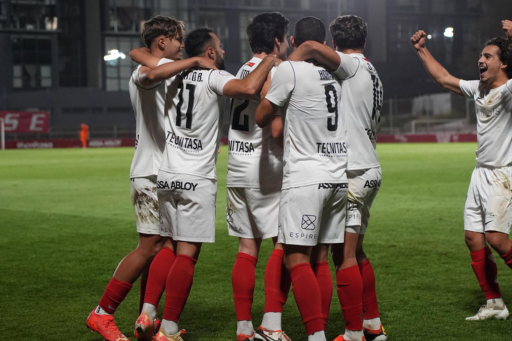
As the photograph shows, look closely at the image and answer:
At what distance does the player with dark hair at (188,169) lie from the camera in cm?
453

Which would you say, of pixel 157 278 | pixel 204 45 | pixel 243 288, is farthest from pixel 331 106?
pixel 157 278

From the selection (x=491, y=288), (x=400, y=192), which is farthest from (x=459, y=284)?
(x=400, y=192)

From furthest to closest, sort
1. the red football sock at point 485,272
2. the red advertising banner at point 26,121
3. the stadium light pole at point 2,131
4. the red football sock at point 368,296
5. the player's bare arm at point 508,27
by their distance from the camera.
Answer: the red advertising banner at point 26,121, the stadium light pole at point 2,131, the red football sock at point 485,272, the player's bare arm at point 508,27, the red football sock at point 368,296

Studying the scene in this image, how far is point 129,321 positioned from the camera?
18.0 ft

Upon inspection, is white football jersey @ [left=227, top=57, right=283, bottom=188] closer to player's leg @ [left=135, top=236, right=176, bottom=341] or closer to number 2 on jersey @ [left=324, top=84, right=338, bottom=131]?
number 2 on jersey @ [left=324, top=84, right=338, bottom=131]

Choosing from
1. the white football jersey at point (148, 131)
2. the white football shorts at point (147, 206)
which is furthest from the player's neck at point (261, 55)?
the white football shorts at point (147, 206)

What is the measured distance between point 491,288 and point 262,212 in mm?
2005

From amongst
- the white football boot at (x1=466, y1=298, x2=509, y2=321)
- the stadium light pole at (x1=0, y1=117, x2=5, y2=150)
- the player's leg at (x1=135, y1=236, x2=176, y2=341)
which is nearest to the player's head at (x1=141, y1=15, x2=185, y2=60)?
the player's leg at (x1=135, y1=236, x2=176, y2=341)

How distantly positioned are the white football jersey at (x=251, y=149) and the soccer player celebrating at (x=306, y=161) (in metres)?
0.39

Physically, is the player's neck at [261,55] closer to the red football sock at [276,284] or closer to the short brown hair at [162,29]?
the short brown hair at [162,29]

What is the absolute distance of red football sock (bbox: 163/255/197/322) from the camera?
4.53m

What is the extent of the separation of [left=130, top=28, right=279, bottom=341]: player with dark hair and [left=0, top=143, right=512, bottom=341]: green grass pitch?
0.64 meters

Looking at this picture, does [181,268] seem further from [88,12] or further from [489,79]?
[88,12]

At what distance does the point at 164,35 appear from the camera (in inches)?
192
